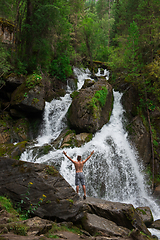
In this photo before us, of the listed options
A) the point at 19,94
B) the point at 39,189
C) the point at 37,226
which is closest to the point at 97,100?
the point at 19,94

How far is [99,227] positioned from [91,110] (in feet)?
25.4

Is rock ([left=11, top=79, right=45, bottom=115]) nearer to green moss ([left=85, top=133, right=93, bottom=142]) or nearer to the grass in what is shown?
green moss ([left=85, top=133, right=93, bottom=142])

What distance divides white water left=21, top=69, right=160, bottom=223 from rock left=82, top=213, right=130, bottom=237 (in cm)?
370

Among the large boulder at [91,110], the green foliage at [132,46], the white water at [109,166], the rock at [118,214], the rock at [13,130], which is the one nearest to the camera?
the rock at [118,214]

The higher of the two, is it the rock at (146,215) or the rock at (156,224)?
the rock at (146,215)

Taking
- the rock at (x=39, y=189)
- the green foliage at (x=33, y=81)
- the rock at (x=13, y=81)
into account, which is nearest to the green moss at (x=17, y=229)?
the rock at (x=39, y=189)

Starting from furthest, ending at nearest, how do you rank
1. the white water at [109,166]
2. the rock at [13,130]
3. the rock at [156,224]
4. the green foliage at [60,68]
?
the green foliage at [60,68] < the rock at [13,130] < the white water at [109,166] < the rock at [156,224]

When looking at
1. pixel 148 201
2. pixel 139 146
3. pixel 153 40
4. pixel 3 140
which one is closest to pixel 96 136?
pixel 139 146

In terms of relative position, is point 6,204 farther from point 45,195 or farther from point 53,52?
point 53,52

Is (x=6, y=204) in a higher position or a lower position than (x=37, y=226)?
lower

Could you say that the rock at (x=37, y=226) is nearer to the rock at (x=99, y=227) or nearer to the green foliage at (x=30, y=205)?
the green foliage at (x=30, y=205)

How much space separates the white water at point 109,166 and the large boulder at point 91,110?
2.55 feet

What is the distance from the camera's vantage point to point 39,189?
505cm

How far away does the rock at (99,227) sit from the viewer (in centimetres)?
479
